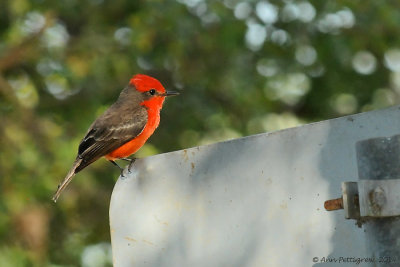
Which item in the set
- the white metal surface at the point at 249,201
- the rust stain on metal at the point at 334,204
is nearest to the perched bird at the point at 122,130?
the white metal surface at the point at 249,201

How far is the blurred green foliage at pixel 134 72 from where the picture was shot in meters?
6.57

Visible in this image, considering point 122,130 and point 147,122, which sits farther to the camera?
point 147,122

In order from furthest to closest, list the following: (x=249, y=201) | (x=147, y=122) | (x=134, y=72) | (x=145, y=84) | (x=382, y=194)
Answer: (x=134, y=72), (x=145, y=84), (x=147, y=122), (x=249, y=201), (x=382, y=194)

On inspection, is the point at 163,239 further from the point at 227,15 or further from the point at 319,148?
the point at 227,15

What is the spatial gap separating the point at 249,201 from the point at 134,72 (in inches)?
244

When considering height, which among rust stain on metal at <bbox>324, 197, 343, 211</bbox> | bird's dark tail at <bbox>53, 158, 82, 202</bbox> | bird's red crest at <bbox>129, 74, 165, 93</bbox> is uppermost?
bird's red crest at <bbox>129, 74, 165, 93</bbox>

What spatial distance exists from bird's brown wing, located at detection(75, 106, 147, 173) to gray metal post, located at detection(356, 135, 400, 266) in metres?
3.49

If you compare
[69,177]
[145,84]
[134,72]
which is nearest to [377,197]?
[69,177]

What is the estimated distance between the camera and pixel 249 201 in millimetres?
1845

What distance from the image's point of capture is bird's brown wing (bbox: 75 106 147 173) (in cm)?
482

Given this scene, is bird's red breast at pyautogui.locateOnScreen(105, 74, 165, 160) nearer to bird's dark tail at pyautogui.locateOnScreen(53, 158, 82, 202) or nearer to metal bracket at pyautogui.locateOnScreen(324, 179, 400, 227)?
bird's dark tail at pyautogui.locateOnScreen(53, 158, 82, 202)

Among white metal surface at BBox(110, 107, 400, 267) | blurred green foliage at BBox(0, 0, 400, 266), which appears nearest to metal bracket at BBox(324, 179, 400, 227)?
white metal surface at BBox(110, 107, 400, 267)

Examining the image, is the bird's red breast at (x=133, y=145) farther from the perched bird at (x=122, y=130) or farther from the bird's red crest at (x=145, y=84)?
the bird's red crest at (x=145, y=84)

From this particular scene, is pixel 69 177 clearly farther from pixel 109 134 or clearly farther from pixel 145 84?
pixel 145 84
